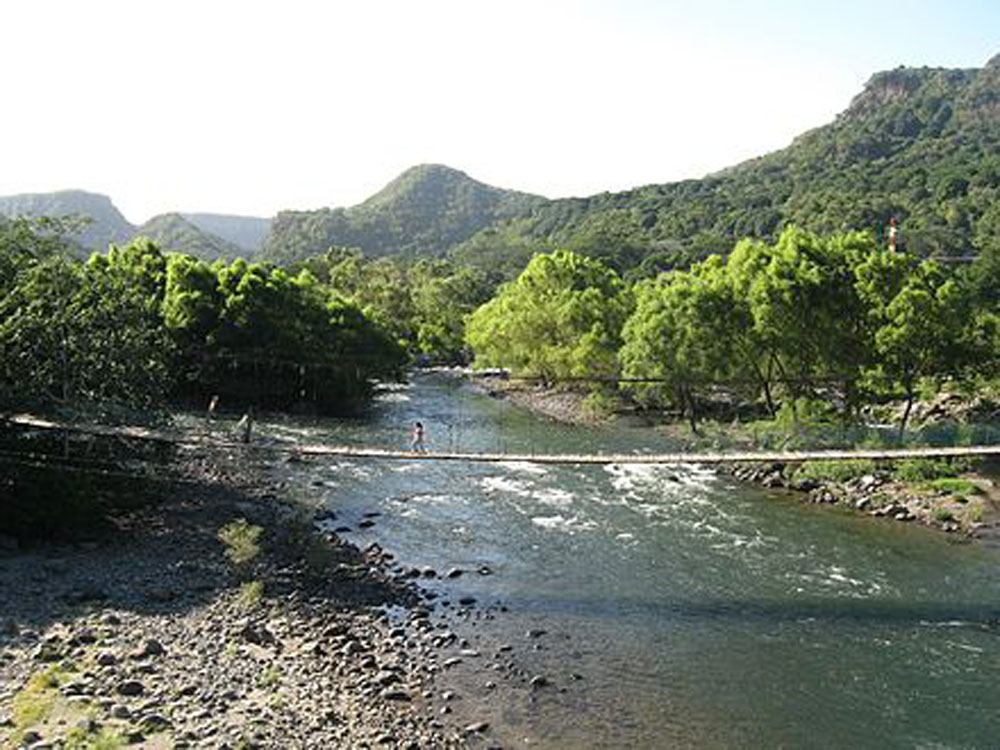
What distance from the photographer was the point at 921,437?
15.2 m

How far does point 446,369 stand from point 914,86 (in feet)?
425

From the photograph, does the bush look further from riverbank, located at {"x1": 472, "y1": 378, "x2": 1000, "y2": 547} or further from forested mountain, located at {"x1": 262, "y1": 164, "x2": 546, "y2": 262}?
forested mountain, located at {"x1": 262, "y1": 164, "x2": 546, "y2": 262}

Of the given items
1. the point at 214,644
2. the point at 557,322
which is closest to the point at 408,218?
the point at 557,322

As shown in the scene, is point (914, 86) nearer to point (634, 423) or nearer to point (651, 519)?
point (634, 423)

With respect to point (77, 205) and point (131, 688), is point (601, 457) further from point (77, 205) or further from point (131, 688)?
point (77, 205)

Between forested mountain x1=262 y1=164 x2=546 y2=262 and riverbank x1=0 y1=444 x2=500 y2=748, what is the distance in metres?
103

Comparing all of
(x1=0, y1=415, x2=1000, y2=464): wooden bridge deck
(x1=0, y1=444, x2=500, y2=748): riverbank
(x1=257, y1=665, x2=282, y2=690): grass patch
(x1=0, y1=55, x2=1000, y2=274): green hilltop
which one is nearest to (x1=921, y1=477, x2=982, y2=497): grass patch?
(x1=0, y1=415, x2=1000, y2=464): wooden bridge deck

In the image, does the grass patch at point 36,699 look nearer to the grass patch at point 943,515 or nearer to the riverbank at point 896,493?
the riverbank at point 896,493

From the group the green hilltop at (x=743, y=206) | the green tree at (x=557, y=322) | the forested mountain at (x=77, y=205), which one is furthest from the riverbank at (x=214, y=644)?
the forested mountain at (x=77, y=205)

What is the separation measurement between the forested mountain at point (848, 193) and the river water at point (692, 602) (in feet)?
141

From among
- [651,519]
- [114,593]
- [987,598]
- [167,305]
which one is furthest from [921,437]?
[167,305]

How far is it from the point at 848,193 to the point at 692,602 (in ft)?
286

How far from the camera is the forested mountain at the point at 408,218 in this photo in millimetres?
136375

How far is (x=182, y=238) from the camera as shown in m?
150
